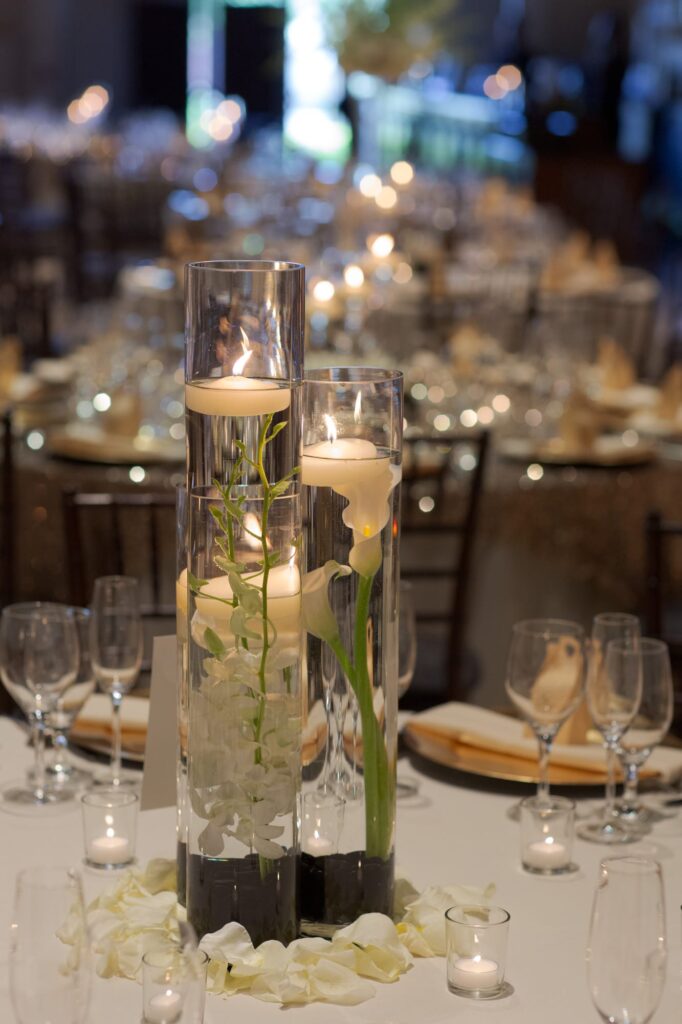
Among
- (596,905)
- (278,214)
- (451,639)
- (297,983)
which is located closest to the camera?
(596,905)

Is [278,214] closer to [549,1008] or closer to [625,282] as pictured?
[625,282]

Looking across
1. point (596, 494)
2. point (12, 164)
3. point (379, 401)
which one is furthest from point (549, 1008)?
point (12, 164)

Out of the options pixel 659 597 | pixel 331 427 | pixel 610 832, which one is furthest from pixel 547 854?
pixel 659 597

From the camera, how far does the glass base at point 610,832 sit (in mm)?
1674

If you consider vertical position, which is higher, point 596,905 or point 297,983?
point 596,905

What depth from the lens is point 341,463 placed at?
135 centimetres

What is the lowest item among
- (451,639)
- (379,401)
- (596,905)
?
(451,639)

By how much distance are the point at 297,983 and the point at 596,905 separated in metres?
0.33

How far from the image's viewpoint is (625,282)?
7809mm

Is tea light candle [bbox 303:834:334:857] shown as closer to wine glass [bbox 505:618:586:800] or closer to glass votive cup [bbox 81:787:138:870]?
glass votive cup [bbox 81:787:138:870]

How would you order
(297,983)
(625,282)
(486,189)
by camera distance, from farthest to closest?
(486,189), (625,282), (297,983)

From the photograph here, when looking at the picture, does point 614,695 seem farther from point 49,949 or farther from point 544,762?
point 49,949

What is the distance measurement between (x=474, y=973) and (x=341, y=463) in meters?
0.43

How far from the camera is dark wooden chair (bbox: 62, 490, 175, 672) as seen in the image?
2.48 m
